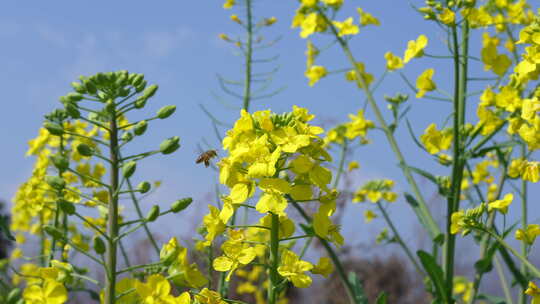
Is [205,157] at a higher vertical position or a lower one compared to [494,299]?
higher

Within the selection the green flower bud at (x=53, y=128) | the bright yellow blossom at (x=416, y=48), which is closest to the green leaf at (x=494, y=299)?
the bright yellow blossom at (x=416, y=48)

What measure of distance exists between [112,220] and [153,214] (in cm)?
15

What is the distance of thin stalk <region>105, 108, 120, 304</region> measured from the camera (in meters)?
1.84

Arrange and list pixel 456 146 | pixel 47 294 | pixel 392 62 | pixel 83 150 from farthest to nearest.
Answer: pixel 392 62 < pixel 456 146 < pixel 83 150 < pixel 47 294

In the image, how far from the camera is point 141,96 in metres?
2.20

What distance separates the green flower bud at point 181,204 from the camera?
6.42 ft

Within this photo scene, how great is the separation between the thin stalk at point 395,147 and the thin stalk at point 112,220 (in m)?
1.61

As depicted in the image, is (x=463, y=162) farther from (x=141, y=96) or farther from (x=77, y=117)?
(x=77, y=117)

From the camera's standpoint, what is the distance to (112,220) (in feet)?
6.45

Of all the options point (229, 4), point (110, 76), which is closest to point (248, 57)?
point (229, 4)

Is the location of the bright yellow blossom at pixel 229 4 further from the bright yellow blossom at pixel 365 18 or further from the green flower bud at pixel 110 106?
the green flower bud at pixel 110 106

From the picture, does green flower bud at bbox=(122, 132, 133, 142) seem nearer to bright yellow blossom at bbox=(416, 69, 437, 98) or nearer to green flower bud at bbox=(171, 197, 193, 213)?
green flower bud at bbox=(171, 197, 193, 213)

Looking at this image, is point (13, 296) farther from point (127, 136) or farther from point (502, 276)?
point (502, 276)

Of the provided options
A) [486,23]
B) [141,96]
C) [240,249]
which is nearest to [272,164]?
[240,249]
